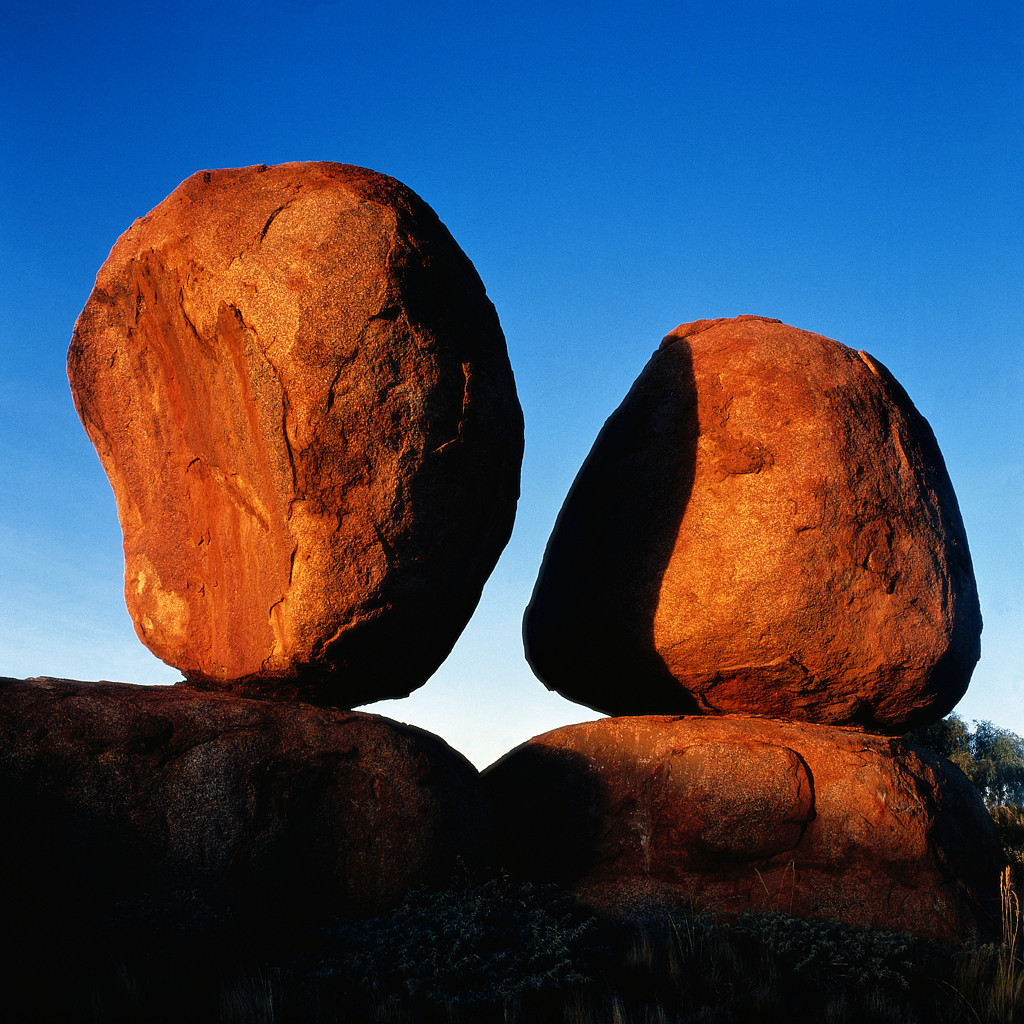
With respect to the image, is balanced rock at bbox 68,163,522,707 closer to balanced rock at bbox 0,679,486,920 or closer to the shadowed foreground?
balanced rock at bbox 0,679,486,920

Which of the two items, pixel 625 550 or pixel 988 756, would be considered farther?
pixel 988 756

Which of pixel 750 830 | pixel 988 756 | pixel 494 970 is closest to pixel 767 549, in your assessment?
pixel 750 830

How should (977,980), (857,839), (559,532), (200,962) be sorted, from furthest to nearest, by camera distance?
(559,532)
(857,839)
(977,980)
(200,962)

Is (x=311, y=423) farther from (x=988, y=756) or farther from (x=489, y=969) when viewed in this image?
(x=988, y=756)

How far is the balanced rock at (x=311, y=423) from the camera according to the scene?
5.20 m

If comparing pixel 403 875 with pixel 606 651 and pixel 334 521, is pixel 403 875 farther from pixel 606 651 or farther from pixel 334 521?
pixel 606 651

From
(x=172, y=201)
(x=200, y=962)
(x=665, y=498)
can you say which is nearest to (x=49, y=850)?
(x=200, y=962)

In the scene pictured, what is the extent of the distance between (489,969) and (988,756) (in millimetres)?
17951

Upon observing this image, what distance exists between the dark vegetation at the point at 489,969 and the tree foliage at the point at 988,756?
39.3 feet

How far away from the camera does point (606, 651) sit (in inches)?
266

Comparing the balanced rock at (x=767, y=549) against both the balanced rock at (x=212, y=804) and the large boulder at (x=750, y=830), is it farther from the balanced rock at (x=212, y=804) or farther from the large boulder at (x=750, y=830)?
the balanced rock at (x=212, y=804)

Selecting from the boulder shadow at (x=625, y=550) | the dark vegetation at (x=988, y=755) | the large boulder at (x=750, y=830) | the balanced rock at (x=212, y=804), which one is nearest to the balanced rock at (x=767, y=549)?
the boulder shadow at (x=625, y=550)

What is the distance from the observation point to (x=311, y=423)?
515cm

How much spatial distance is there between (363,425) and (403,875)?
227 centimetres
